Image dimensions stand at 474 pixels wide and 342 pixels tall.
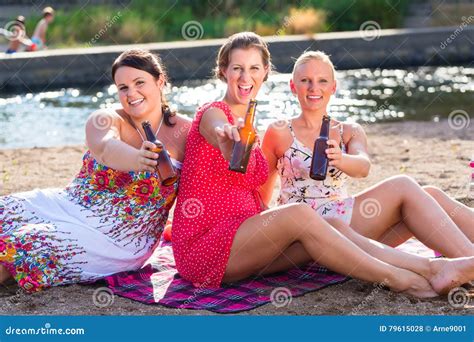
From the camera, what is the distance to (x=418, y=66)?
48.9 ft

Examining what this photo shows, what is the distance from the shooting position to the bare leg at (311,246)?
12.3 feet

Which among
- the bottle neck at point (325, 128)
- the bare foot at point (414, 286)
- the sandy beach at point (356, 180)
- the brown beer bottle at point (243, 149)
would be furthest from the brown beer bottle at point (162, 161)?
the bare foot at point (414, 286)

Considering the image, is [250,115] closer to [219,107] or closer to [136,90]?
[219,107]

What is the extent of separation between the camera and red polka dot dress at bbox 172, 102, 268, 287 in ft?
12.9

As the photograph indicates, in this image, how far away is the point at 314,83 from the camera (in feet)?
13.9

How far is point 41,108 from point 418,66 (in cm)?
642

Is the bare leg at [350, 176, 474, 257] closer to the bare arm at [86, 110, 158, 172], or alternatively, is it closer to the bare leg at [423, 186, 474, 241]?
the bare leg at [423, 186, 474, 241]

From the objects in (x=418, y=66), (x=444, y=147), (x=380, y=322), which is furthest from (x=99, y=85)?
(x=380, y=322)

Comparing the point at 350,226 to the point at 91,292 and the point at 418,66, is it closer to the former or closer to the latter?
the point at 91,292

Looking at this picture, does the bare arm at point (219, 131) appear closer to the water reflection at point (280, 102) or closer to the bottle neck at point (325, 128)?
the bottle neck at point (325, 128)

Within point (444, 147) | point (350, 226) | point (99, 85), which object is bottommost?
point (350, 226)

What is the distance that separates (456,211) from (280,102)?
7383mm

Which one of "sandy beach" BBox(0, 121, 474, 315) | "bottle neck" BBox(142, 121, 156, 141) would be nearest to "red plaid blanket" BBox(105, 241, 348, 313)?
"sandy beach" BBox(0, 121, 474, 315)

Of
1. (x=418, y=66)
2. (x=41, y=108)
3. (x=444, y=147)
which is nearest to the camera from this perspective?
(x=444, y=147)
